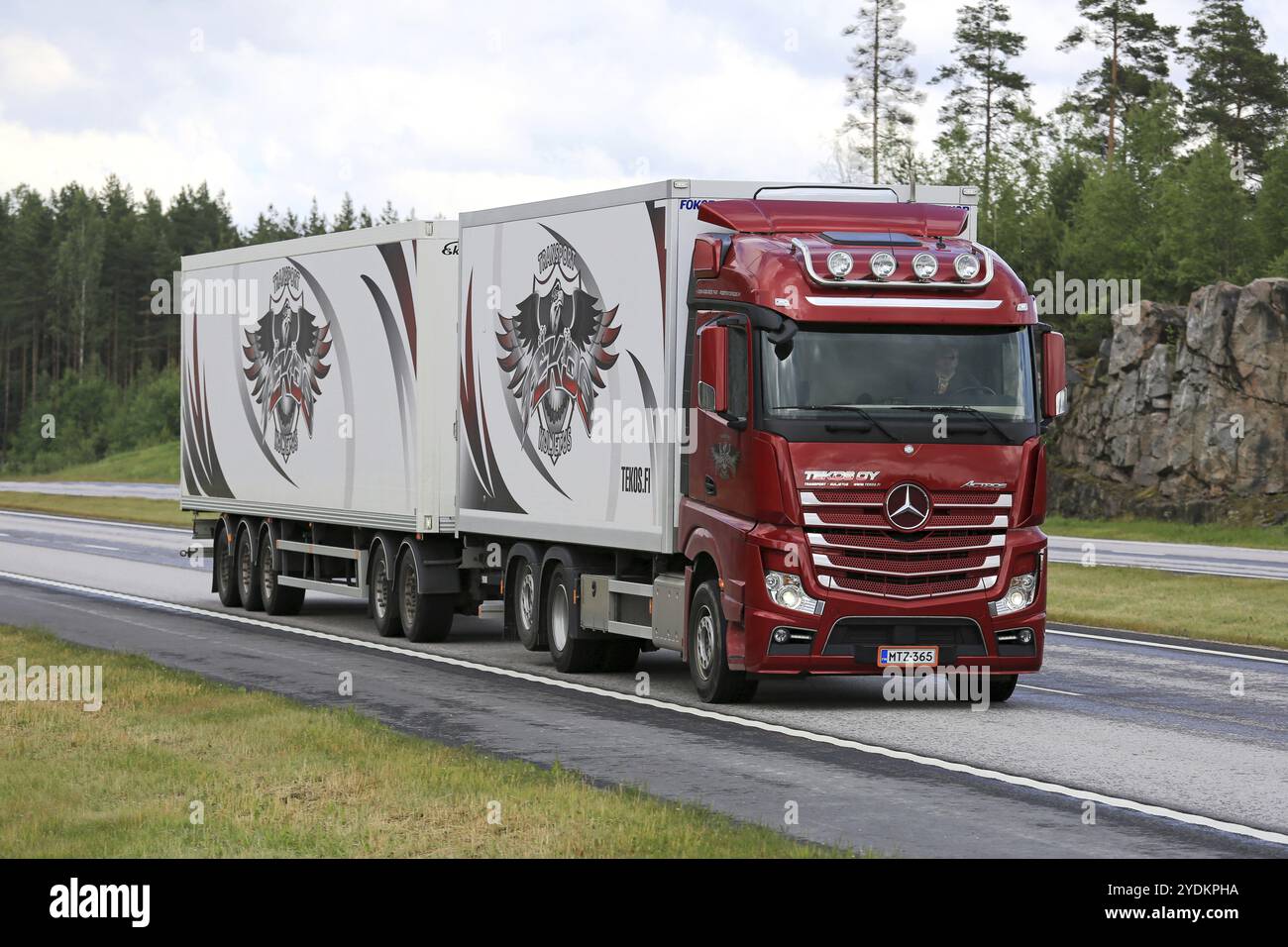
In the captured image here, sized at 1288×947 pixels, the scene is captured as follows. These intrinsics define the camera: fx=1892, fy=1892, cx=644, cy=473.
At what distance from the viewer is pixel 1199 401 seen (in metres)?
47.5

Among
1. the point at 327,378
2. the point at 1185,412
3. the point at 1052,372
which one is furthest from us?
the point at 1185,412

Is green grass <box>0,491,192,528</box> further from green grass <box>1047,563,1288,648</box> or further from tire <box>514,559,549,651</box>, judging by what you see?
tire <box>514,559,549,651</box>

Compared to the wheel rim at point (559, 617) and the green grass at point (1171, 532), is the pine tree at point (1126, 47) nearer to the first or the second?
the green grass at point (1171, 532)

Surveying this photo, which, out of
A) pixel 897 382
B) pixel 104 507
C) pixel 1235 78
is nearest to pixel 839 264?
pixel 897 382

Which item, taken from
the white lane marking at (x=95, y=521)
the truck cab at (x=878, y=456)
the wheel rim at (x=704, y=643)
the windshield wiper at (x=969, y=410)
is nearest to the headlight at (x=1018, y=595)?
the truck cab at (x=878, y=456)

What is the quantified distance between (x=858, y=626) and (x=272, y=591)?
12320 mm

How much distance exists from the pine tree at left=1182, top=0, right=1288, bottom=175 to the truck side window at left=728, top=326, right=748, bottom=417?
67658mm

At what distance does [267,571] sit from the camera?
83.0 feet

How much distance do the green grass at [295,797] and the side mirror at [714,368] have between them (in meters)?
3.65

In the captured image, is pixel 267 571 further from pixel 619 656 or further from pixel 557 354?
pixel 557 354

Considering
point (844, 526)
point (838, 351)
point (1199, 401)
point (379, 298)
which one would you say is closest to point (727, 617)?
point (844, 526)

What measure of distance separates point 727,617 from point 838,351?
2.24 meters

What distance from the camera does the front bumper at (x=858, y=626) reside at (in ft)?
47.3
